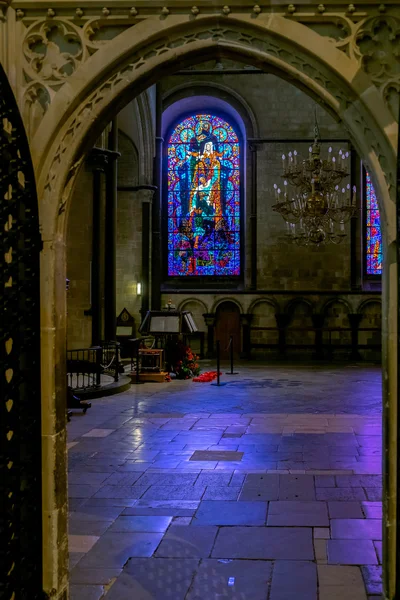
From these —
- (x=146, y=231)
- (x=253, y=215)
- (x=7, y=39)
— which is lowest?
(x=7, y=39)

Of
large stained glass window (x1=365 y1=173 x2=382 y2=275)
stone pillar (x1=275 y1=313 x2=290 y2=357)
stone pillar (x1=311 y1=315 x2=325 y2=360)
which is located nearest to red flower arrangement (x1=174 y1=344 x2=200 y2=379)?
stone pillar (x1=275 y1=313 x2=290 y2=357)

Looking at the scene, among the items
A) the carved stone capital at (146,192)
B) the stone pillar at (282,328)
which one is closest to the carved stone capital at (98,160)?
the carved stone capital at (146,192)

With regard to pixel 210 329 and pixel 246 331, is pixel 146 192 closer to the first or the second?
pixel 210 329

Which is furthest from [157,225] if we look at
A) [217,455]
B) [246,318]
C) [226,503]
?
[226,503]

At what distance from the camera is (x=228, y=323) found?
16969 mm

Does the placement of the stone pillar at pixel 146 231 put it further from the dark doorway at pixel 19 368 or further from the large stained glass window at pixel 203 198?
the dark doorway at pixel 19 368

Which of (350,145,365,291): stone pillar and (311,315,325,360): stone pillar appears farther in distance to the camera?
(350,145,365,291): stone pillar

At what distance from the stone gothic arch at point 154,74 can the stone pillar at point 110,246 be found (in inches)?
365

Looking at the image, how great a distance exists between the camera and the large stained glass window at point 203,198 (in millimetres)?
17812

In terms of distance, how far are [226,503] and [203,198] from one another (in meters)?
14.0

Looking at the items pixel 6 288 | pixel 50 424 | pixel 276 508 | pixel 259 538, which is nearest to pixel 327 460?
pixel 276 508

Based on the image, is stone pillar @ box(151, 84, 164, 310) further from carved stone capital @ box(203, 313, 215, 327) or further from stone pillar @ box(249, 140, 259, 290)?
stone pillar @ box(249, 140, 259, 290)

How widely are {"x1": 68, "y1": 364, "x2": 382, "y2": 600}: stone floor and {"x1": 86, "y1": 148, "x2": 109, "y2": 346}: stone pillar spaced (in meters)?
3.04

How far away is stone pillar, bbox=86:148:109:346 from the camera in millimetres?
11742
